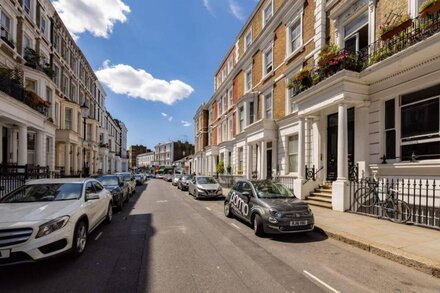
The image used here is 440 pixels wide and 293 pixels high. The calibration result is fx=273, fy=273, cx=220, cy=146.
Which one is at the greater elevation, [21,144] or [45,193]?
[21,144]

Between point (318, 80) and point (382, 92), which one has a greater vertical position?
point (318, 80)

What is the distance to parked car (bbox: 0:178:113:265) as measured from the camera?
4402mm

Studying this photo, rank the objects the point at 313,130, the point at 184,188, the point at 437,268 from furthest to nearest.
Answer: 1. the point at 184,188
2. the point at 313,130
3. the point at 437,268

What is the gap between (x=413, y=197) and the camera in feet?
27.1

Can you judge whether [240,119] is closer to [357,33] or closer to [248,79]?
[248,79]

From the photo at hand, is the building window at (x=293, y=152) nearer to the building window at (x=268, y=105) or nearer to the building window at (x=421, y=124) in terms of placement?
the building window at (x=268, y=105)

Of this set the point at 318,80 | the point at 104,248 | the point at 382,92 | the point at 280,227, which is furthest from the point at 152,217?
the point at 382,92

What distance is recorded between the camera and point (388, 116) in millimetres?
10094

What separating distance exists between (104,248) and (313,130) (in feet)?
36.9

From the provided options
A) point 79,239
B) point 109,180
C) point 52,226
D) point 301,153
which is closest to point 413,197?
point 301,153

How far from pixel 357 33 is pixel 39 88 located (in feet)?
59.1

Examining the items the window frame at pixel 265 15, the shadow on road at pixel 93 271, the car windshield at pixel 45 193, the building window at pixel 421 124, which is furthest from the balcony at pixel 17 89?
the building window at pixel 421 124

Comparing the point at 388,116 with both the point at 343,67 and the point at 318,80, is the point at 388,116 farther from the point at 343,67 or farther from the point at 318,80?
the point at 318,80

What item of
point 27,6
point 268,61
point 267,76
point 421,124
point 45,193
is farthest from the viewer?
point 268,61
